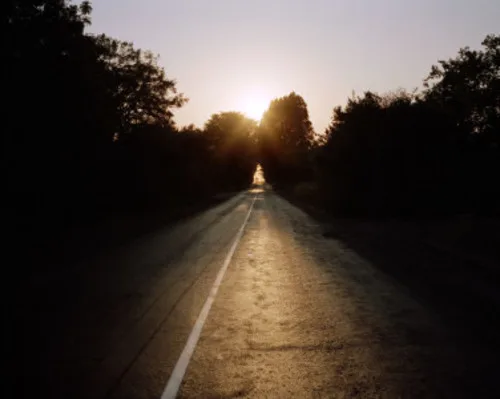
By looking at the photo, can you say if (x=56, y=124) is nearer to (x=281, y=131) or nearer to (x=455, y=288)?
(x=455, y=288)

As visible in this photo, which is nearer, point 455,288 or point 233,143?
point 455,288

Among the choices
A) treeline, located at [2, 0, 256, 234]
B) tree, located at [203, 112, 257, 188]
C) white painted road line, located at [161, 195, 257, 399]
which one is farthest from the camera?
tree, located at [203, 112, 257, 188]

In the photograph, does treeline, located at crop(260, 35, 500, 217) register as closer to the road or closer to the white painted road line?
the road

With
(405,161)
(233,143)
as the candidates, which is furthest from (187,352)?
(233,143)

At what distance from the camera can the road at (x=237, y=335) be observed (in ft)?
15.3

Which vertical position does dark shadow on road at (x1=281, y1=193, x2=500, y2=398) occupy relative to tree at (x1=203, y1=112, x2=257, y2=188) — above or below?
below

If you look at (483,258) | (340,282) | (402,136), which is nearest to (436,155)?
(402,136)

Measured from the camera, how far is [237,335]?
6.34m

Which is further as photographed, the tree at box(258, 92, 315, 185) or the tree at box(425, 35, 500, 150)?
the tree at box(258, 92, 315, 185)

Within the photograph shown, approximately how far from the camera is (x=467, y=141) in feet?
76.1

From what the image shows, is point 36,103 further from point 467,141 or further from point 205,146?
point 205,146

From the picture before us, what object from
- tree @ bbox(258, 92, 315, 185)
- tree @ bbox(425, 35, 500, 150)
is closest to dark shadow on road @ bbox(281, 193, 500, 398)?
tree @ bbox(425, 35, 500, 150)

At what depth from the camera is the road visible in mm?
4656

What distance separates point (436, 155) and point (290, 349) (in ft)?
62.9
